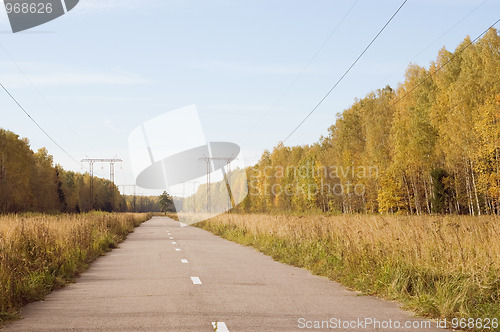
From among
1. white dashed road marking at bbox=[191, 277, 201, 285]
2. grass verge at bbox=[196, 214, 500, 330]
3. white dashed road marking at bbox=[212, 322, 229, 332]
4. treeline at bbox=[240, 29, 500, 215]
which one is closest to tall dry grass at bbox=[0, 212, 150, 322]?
white dashed road marking at bbox=[191, 277, 201, 285]

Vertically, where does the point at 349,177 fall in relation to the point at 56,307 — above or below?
above

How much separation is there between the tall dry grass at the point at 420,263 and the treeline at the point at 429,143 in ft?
81.6

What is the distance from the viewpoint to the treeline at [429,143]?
42.5m

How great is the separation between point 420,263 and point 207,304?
165 inches

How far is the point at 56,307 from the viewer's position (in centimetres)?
838

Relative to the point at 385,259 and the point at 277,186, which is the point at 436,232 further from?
the point at 277,186

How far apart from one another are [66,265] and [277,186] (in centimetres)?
10358

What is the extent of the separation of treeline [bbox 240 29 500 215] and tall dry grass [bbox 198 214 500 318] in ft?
81.6

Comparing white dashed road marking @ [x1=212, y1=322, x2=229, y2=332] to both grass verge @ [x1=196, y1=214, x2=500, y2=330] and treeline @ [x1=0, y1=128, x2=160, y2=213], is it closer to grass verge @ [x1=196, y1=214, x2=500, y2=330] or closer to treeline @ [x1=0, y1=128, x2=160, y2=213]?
grass verge @ [x1=196, y1=214, x2=500, y2=330]

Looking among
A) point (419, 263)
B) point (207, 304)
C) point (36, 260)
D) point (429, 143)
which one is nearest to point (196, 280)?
point (207, 304)

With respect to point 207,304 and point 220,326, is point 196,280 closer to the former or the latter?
point 207,304

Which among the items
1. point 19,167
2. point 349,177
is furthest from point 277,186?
point 19,167

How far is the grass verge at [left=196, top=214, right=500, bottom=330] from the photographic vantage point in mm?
7680

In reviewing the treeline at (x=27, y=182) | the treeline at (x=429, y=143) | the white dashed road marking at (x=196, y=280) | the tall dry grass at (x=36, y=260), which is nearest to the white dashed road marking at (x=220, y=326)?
the tall dry grass at (x=36, y=260)
